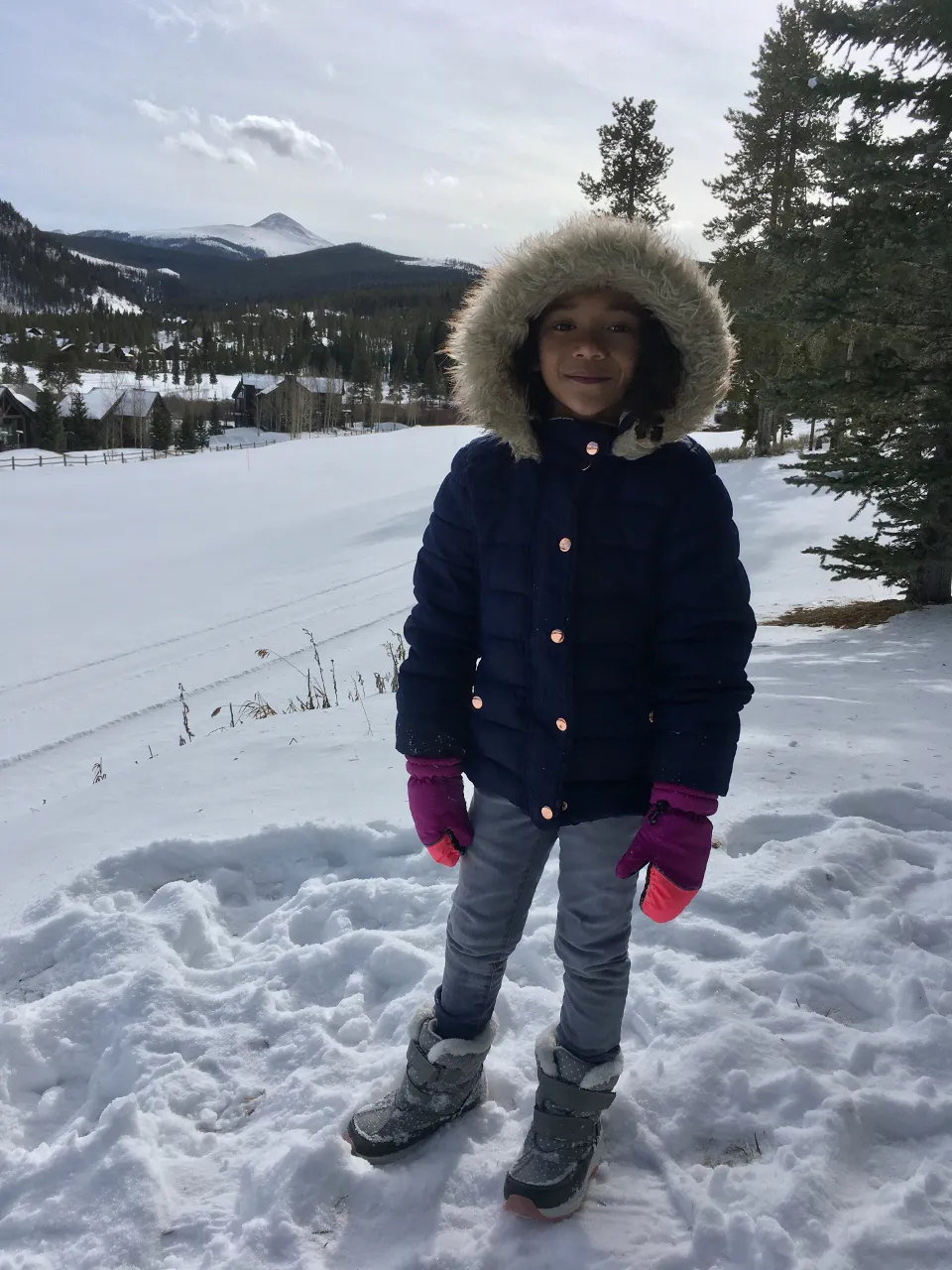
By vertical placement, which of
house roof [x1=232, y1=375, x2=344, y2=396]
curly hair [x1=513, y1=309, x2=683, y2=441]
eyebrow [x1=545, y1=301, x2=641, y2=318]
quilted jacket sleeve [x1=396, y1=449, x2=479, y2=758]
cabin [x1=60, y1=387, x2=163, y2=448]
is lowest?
quilted jacket sleeve [x1=396, y1=449, x2=479, y2=758]

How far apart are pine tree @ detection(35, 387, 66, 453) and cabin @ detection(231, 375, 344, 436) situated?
1863cm

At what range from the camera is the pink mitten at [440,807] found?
70.9 inches

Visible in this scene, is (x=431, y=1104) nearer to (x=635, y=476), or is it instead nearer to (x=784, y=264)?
(x=635, y=476)

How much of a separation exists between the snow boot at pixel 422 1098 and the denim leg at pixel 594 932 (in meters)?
0.25

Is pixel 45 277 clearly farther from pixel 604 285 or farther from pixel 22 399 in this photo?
pixel 604 285

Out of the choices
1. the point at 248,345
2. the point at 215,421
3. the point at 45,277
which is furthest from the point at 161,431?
the point at 45,277

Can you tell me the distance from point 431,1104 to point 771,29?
25.1m

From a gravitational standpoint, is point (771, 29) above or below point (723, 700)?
above

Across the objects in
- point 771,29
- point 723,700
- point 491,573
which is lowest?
point 723,700

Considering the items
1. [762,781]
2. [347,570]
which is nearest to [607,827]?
[762,781]

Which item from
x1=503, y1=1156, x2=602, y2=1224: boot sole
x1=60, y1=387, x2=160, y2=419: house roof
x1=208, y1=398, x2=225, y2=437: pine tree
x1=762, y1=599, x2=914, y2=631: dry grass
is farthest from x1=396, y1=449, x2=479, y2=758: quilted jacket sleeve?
x1=208, y1=398, x2=225, y2=437: pine tree

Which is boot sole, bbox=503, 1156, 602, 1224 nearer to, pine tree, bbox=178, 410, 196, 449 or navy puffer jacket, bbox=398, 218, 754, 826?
navy puffer jacket, bbox=398, 218, 754, 826

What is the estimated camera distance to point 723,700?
5.22ft

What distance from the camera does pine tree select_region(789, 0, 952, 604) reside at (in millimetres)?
5297
